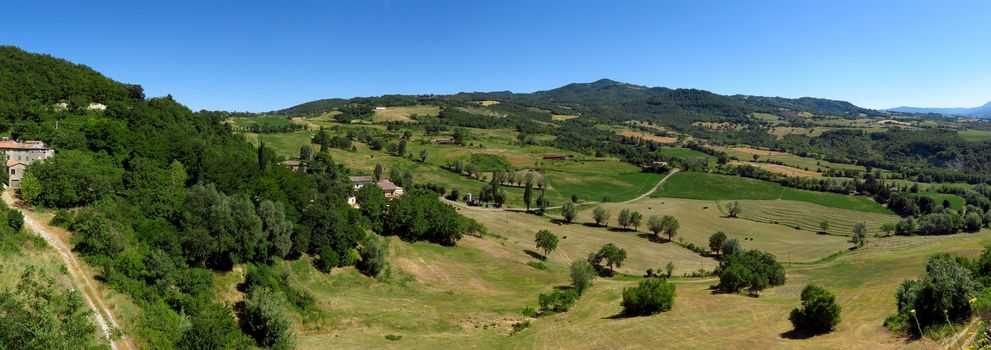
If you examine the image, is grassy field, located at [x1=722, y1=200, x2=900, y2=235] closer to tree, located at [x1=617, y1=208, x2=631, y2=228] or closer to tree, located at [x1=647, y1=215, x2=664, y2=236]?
tree, located at [x1=647, y1=215, x2=664, y2=236]

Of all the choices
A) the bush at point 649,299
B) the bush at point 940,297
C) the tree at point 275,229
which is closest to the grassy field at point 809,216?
the bush at point 649,299

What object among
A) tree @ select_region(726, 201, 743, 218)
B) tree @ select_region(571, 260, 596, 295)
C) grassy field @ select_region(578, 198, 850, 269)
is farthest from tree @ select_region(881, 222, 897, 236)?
tree @ select_region(571, 260, 596, 295)

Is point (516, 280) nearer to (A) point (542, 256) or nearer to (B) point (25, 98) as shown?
(A) point (542, 256)

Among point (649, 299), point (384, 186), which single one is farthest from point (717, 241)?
point (384, 186)

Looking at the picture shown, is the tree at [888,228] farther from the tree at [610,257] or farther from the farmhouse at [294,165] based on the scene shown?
the farmhouse at [294,165]

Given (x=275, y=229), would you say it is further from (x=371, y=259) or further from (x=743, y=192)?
(x=743, y=192)

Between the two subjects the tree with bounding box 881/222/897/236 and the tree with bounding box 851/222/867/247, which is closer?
the tree with bounding box 851/222/867/247
